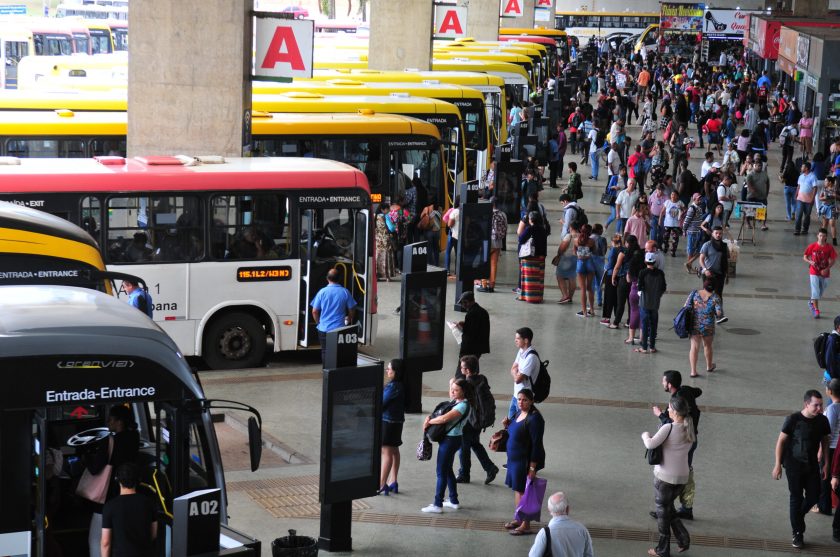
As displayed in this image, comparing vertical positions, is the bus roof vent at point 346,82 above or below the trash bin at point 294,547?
above

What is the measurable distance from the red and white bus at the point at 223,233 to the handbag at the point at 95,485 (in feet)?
25.7

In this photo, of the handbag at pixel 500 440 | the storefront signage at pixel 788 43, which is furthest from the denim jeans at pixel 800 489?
the storefront signage at pixel 788 43

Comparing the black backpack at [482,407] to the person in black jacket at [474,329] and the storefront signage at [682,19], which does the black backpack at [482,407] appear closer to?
the person in black jacket at [474,329]

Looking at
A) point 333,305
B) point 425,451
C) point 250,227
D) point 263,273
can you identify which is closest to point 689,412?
point 425,451

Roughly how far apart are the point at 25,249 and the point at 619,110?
34175 mm

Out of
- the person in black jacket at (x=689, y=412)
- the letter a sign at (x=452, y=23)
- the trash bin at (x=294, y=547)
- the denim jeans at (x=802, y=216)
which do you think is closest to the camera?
the trash bin at (x=294, y=547)

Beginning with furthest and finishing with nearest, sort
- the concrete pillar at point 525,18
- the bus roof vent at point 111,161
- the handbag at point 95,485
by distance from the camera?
the concrete pillar at point 525,18, the bus roof vent at point 111,161, the handbag at point 95,485

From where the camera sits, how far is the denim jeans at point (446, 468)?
11867 mm

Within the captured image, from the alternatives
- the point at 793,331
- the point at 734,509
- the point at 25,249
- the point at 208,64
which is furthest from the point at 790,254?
the point at 25,249

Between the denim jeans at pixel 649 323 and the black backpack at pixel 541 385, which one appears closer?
the black backpack at pixel 541 385

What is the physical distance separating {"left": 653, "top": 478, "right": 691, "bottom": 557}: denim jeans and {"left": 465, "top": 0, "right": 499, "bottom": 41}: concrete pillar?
164ft

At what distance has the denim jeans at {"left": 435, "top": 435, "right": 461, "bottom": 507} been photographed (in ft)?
38.9

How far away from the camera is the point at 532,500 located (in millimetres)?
11547

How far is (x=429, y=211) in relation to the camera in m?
23.0
